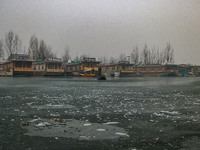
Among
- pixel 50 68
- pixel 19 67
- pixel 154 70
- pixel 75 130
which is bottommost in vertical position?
pixel 75 130

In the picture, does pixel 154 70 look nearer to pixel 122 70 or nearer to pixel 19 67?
pixel 122 70

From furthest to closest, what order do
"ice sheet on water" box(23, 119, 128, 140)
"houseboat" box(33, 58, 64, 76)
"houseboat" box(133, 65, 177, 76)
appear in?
"houseboat" box(133, 65, 177, 76)
"houseboat" box(33, 58, 64, 76)
"ice sheet on water" box(23, 119, 128, 140)

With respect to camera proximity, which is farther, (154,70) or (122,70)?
(154,70)

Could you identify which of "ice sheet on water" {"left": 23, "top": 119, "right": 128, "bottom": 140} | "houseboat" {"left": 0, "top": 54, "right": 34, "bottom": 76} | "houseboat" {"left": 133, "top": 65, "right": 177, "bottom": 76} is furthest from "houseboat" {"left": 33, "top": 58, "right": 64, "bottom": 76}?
"ice sheet on water" {"left": 23, "top": 119, "right": 128, "bottom": 140}

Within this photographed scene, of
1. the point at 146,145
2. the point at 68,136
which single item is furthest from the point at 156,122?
the point at 68,136

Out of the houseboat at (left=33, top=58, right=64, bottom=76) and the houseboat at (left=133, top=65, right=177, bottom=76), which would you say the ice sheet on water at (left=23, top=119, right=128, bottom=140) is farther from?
the houseboat at (left=133, top=65, right=177, bottom=76)

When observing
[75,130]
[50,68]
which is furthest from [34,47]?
[75,130]

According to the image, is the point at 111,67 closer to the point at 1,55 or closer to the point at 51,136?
the point at 1,55

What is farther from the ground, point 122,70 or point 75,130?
point 122,70

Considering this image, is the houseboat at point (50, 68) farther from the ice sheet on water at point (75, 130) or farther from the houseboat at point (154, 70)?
the ice sheet on water at point (75, 130)

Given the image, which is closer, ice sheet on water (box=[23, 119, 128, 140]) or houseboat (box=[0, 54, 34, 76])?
ice sheet on water (box=[23, 119, 128, 140])

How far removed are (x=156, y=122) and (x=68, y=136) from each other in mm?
2074

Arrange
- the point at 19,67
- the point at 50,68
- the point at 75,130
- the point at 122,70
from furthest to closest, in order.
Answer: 1. the point at 122,70
2. the point at 50,68
3. the point at 19,67
4. the point at 75,130

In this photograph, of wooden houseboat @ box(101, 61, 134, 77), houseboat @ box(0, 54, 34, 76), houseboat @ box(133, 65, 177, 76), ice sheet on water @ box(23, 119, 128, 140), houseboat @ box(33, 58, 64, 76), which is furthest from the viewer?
houseboat @ box(133, 65, 177, 76)
